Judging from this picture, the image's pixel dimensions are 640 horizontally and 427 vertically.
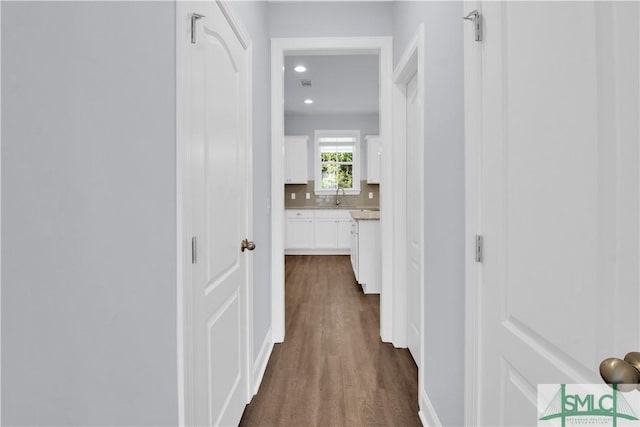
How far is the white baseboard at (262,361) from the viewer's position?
230 centimetres

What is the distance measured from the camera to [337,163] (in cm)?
804

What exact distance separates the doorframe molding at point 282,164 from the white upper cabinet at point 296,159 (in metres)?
4.75

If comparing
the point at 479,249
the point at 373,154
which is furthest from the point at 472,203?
the point at 373,154

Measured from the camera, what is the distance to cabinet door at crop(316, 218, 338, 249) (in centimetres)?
755

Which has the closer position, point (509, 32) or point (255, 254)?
point (509, 32)

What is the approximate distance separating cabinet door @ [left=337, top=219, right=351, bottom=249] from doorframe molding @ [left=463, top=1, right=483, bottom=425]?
20.0 ft

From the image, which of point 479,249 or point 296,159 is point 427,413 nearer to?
point 479,249

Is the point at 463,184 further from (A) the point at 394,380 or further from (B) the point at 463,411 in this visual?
(A) the point at 394,380

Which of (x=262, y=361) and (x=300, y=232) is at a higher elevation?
(x=300, y=232)

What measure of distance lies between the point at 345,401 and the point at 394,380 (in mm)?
412

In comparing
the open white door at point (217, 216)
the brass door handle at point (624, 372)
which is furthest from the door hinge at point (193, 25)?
the brass door handle at point (624, 372)

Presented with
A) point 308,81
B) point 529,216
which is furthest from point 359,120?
point 529,216

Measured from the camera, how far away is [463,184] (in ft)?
4.73

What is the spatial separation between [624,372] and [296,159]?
737 centimetres
